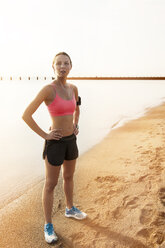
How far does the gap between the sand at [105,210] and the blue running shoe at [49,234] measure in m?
0.06

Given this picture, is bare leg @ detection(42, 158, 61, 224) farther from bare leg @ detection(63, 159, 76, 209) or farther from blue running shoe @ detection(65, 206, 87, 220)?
blue running shoe @ detection(65, 206, 87, 220)

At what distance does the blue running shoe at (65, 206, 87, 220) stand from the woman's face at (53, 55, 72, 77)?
1.93 metres

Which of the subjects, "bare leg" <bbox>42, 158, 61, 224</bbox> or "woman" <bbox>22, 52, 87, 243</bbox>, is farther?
"bare leg" <bbox>42, 158, 61, 224</bbox>

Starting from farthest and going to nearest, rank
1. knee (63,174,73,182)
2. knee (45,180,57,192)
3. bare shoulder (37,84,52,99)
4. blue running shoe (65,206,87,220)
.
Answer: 1. blue running shoe (65,206,87,220)
2. knee (63,174,73,182)
3. knee (45,180,57,192)
4. bare shoulder (37,84,52,99)

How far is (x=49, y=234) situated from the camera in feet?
8.86

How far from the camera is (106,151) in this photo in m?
6.13

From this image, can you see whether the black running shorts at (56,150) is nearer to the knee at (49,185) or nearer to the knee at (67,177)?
the knee at (49,185)

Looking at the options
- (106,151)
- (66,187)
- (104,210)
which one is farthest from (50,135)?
(106,151)

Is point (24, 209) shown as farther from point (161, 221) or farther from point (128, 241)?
point (161, 221)

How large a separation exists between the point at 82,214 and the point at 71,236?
1.33 ft

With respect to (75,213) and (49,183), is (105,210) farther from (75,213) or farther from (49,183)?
(49,183)

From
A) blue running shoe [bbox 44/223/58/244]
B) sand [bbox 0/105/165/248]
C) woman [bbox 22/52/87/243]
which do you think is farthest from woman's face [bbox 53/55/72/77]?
sand [bbox 0/105/165/248]

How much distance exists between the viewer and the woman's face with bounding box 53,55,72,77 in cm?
245

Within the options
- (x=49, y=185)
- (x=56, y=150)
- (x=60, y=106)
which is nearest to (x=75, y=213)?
(x=49, y=185)
